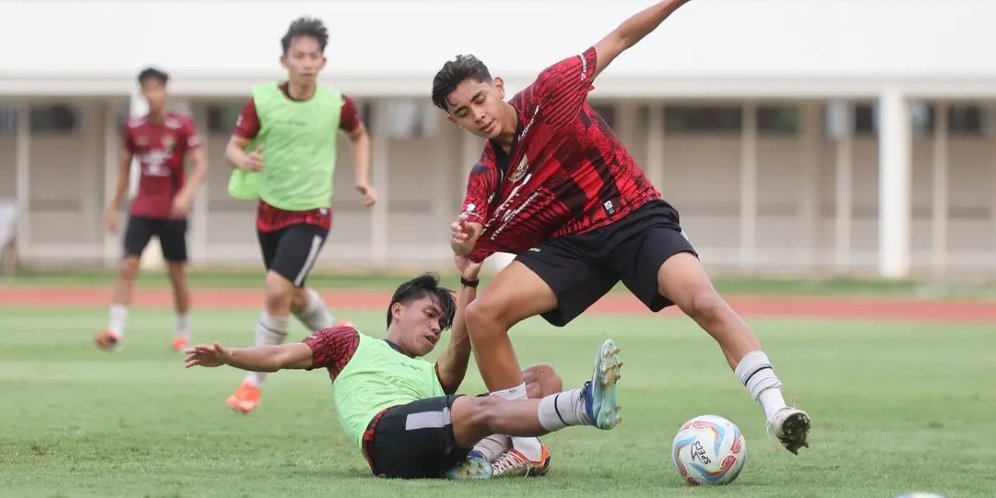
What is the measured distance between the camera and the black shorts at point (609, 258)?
7.37 meters

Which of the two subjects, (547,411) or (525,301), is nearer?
(547,411)

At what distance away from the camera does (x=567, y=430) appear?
31.3 ft

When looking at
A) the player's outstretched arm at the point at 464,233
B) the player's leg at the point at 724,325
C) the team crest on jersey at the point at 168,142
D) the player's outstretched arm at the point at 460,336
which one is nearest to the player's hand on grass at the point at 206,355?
the player's outstretched arm at the point at 464,233

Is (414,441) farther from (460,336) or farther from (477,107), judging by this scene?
(477,107)

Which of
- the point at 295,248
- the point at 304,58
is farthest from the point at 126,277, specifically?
the point at 304,58

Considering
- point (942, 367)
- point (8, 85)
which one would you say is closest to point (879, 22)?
point (8, 85)

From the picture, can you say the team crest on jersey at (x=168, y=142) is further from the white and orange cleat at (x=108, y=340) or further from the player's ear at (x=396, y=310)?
the player's ear at (x=396, y=310)

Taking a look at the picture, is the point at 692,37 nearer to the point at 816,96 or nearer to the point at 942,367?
the point at 816,96

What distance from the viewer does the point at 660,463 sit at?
796 cm

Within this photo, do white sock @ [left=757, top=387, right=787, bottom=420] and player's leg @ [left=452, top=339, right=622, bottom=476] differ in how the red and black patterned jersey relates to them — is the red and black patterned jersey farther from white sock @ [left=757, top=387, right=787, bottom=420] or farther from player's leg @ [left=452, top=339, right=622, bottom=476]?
white sock @ [left=757, top=387, right=787, bottom=420]

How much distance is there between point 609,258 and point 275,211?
159 inches

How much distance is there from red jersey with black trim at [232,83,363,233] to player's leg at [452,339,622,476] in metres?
4.02

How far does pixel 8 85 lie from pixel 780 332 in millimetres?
18671

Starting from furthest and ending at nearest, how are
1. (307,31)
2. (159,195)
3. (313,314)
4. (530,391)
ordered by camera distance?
(159,195), (313,314), (307,31), (530,391)
